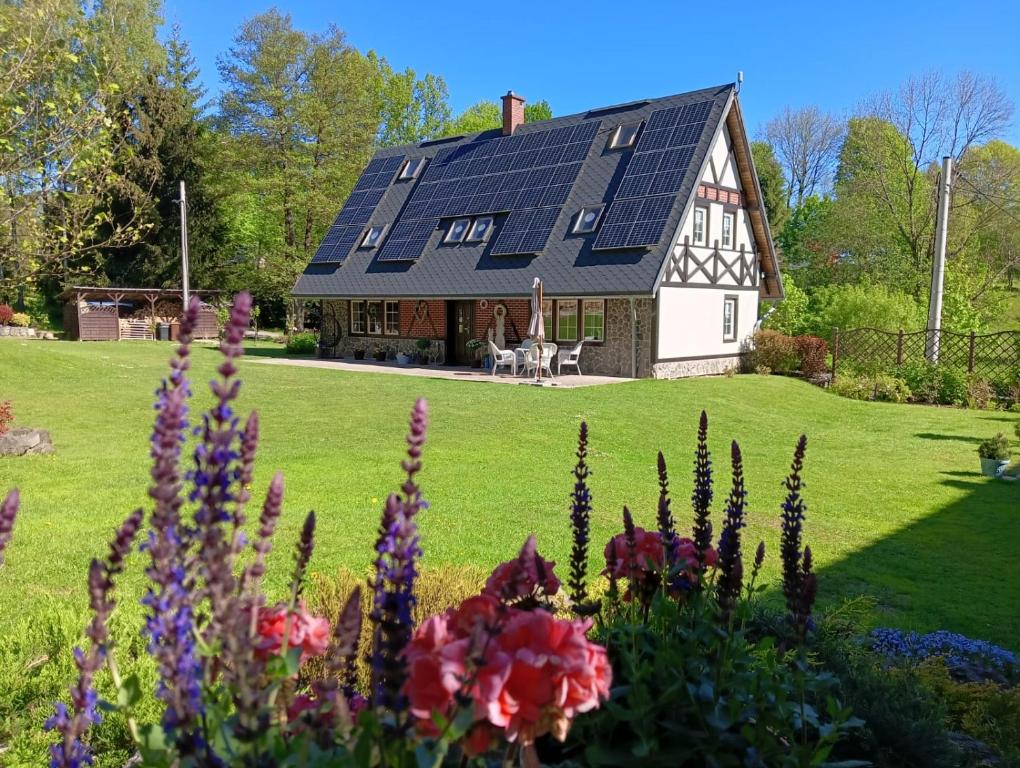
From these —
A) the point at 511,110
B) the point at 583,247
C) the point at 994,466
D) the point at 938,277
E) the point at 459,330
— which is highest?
the point at 511,110

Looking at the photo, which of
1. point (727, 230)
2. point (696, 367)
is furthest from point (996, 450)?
point (727, 230)

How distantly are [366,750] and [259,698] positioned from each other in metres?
0.27

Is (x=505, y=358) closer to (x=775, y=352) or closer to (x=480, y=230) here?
(x=480, y=230)

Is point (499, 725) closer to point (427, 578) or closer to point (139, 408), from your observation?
point (427, 578)

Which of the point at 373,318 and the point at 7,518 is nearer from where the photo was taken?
the point at 7,518

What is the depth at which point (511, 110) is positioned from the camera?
2736 cm

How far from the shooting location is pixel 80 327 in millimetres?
36250

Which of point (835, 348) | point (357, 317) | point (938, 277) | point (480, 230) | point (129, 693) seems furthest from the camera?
point (357, 317)

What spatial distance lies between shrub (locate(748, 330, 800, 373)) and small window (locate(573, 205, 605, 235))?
22.3 ft

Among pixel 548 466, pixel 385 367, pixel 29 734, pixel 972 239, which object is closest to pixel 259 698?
pixel 29 734

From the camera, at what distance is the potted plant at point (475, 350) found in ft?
76.6

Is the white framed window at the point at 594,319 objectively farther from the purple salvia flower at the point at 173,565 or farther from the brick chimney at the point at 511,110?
the purple salvia flower at the point at 173,565

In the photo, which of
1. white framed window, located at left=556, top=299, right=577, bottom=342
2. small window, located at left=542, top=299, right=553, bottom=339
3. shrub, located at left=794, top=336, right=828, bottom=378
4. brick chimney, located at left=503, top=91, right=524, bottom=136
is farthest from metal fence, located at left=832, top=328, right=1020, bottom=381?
brick chimney, located at left=503, top=91, right=524, bottom=136

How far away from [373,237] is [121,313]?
59.1ft
